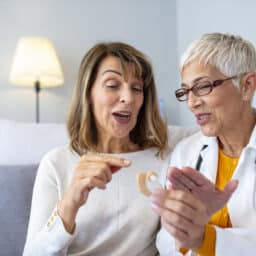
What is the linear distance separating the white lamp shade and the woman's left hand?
1479 mm

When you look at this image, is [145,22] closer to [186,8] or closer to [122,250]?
[186,8]

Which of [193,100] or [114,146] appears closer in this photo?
[193,100]

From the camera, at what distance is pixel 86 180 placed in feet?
3.13

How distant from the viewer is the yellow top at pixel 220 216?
866 mm

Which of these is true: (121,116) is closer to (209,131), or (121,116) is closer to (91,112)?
(91,112)

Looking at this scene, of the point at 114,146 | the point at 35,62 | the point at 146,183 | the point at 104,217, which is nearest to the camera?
the point at 146,183

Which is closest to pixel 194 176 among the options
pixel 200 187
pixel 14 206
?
pixel 200 187

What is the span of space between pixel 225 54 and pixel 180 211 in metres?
0.52

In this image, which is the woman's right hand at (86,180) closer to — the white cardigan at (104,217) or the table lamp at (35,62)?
the white cardigan at (104,217)

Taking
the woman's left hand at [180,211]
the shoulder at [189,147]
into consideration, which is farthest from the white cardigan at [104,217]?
the woman's left hand at [180,211]

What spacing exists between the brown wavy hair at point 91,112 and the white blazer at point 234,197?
122mm

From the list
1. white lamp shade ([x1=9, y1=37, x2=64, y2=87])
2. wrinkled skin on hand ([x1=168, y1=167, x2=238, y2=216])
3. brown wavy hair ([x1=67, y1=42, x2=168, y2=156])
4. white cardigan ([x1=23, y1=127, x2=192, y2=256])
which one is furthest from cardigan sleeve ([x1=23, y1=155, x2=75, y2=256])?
white lamp shade ([x1=9, y1=37, x2=64, y2=87])

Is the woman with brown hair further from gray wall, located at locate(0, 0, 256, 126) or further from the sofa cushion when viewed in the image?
gray wall, located at locate(0, 0, 256, 126)

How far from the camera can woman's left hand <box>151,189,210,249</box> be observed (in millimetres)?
752
